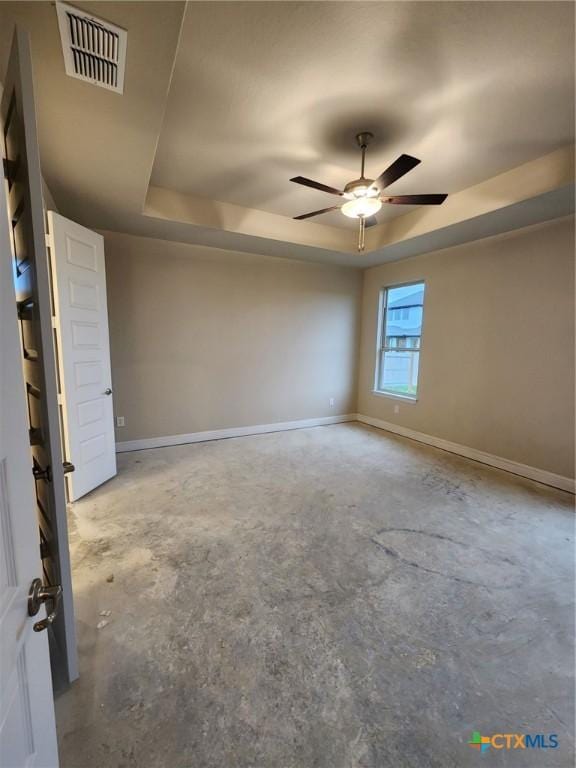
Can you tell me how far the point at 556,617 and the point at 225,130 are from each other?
3568 mm

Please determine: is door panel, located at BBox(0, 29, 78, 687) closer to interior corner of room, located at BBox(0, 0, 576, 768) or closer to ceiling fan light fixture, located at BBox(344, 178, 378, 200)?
interior corner of room, located at BBox(0, 0, 576, 768)

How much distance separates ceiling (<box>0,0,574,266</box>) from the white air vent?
5cm

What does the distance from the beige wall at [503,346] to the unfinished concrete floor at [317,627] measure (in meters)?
0.76

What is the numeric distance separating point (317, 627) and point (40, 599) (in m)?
1.39

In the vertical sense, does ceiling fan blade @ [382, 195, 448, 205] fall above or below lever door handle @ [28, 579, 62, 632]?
above

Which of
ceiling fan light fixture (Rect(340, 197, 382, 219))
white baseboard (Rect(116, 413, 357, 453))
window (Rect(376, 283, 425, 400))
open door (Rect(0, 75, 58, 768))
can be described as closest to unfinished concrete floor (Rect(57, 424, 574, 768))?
open door (Rect(0, 75, 58, 768))

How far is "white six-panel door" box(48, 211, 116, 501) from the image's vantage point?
2631mm

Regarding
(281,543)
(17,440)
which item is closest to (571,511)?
(281,543)

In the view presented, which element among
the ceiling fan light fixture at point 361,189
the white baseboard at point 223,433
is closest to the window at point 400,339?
the white baseboard at point 223,433

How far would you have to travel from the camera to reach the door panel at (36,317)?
3.34ft

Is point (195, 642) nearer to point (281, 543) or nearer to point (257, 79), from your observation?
point (281, 543)

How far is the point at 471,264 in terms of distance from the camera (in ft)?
13.1

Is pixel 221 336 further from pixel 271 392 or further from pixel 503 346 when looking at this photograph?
pixel 503 346

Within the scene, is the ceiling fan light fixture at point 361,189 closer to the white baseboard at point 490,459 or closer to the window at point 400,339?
the window at point 400,339
